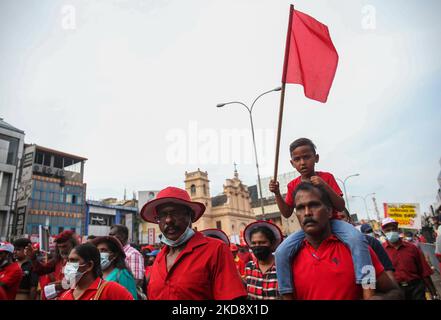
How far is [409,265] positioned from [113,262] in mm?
4964

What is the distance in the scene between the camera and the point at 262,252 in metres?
3.69

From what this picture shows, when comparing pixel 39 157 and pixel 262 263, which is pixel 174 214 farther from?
pixel 39 157

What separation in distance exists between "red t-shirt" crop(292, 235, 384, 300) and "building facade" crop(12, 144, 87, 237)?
34353 millimetres

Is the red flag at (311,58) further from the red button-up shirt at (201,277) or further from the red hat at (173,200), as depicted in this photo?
the red button-up shirt at (201,277)

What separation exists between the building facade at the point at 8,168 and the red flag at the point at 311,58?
33.1 metres

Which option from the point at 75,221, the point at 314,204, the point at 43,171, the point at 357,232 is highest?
the point at 43,171

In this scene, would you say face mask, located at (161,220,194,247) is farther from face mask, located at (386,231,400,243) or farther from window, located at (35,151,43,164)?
window, located at (35,151,43,164)

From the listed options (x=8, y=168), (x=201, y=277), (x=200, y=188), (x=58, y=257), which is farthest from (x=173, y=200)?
(x=200, y=188)

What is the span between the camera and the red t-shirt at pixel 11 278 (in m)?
4.75

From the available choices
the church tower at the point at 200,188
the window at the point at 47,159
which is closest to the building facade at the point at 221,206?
the church tower at the point at 200,188
